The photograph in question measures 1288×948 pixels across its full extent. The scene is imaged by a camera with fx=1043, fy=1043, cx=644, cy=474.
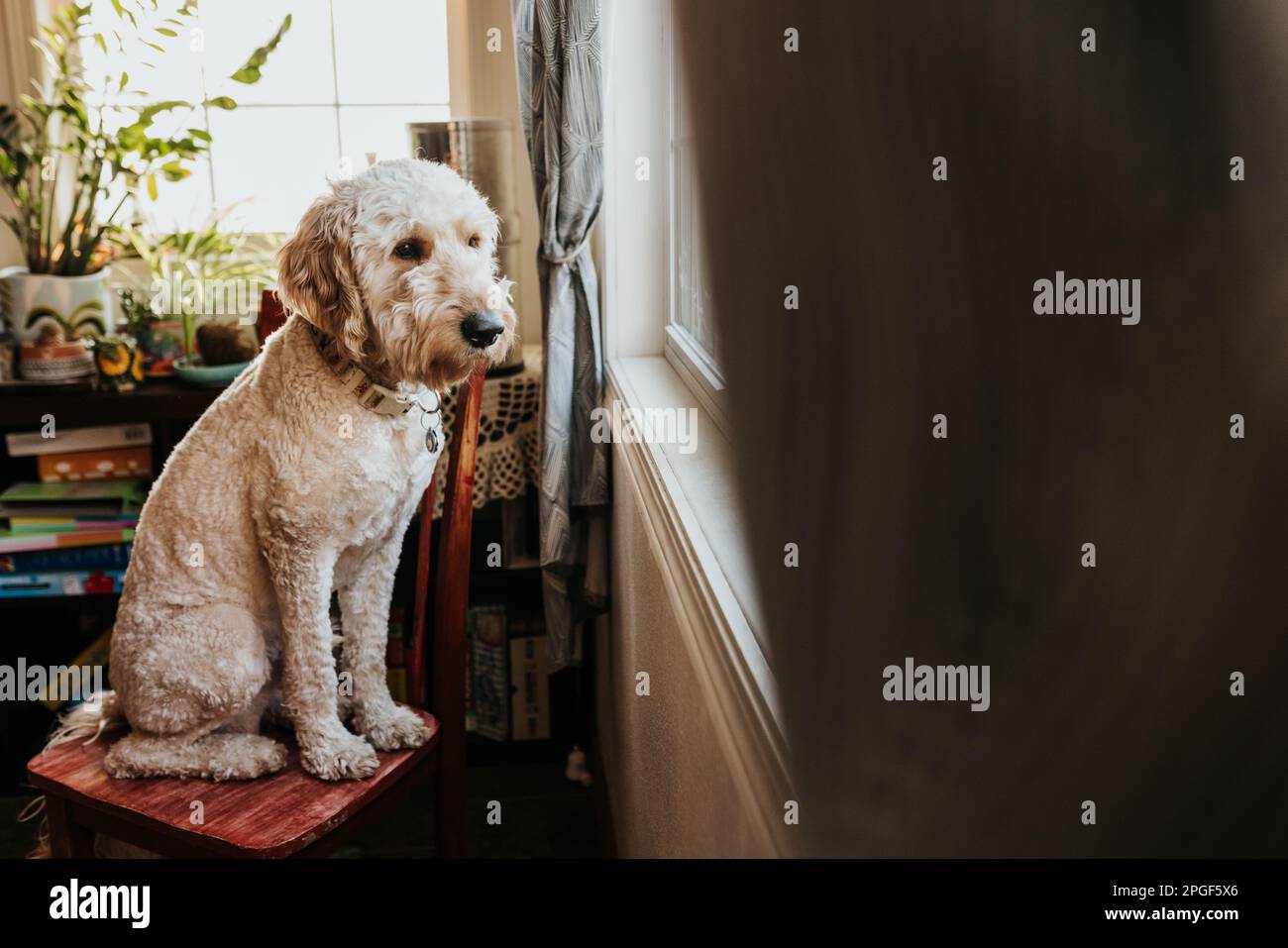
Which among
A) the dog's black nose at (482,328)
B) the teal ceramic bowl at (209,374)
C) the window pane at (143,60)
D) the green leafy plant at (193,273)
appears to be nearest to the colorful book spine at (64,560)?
the teal ceramic bowl at (209,374)

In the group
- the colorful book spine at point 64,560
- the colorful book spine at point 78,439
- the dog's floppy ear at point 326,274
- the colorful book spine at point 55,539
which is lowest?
the colorful book spine at point 64,560

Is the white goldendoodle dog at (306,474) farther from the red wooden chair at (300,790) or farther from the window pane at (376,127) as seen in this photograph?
the window pane at (376,127)

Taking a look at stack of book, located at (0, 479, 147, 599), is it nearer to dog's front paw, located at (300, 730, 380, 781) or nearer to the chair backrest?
the chair backrest

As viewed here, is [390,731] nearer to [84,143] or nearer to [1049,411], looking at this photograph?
[1049,411]

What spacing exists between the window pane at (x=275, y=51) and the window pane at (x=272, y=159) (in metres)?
0.05

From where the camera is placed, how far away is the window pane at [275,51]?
8.89ft

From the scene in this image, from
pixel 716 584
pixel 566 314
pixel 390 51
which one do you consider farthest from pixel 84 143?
pixel 716 584

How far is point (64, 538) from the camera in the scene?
2324 mm

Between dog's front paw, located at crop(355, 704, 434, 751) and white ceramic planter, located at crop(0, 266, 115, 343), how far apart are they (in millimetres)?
1376
